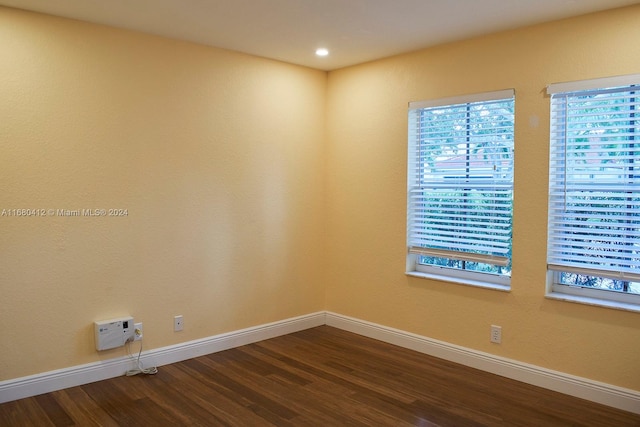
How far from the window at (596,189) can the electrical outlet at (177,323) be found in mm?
2868

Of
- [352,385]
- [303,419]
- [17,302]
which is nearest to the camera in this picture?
[303,419]

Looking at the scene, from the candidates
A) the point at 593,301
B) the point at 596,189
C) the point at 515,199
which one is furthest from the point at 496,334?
the point at 596,189

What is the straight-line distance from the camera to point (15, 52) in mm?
3189

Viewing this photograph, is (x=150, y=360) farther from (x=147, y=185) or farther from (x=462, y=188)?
(x=462, y=188)

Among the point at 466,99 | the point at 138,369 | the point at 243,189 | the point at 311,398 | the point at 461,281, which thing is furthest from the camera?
the point at 243,189

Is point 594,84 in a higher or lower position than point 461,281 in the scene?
higher

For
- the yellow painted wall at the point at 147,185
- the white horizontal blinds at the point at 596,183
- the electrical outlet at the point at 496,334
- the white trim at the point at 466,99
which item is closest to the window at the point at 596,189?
the white horizontal blinds at the point at 596,183

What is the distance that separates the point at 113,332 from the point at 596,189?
139 inches

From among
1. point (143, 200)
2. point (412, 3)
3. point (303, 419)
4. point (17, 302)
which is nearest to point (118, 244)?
point (143, 200)

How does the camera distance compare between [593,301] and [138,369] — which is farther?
[138,369]

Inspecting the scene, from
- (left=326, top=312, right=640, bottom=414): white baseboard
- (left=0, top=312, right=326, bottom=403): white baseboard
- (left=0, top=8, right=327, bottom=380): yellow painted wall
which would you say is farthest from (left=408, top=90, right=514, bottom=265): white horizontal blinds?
(left=0, top=312, right=326, bottom=403): white baseboard

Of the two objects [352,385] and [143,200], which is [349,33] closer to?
[143,200]

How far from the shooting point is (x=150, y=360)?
3.84 metres

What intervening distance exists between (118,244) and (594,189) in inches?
133
